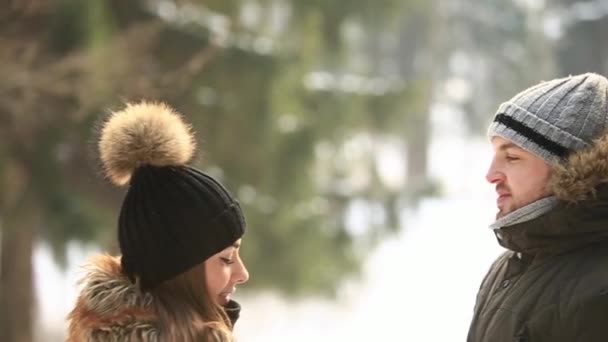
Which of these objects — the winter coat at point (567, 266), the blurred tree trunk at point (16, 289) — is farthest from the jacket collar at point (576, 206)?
the blurred tree trunk at point (16, 289)

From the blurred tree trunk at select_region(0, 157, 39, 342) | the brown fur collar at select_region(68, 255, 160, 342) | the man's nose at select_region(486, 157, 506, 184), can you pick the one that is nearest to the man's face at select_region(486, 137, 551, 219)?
the man's nose at select_region(486, 157, 506, 184)

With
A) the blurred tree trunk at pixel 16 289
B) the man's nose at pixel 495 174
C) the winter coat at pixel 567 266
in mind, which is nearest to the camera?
the winter coat at pixel 567 266

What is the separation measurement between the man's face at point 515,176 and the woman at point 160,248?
307mm

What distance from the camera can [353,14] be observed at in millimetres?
3584

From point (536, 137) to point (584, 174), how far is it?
70 mm

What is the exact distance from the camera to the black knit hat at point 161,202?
2.93 ft

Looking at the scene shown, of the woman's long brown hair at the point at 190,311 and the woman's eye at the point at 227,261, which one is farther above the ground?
the woman's eye at the point at 227,261

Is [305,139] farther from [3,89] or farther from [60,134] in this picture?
[3,89]

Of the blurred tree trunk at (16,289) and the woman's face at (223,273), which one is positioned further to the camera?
the blurred tree trunk at (16,289)

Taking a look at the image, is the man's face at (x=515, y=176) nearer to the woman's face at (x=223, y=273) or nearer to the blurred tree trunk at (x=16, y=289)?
the woman's face at (x=223, y=273)

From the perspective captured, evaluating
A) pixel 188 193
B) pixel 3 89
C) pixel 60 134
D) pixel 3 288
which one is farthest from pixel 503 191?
pixel 3 288

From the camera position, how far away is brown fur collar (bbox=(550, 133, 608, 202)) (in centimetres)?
88

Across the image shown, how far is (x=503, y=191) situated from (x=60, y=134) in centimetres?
239

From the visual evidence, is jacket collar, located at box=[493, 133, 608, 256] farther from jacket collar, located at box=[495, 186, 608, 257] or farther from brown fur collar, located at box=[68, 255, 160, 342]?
brown fur collar, located at box=[68, 255, 160, 342]
